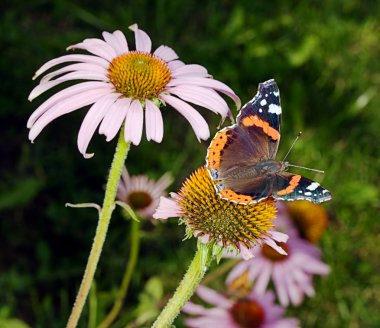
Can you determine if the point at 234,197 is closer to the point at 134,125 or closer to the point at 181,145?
the point at 134,125

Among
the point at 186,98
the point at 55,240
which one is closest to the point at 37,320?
the point at 55,240

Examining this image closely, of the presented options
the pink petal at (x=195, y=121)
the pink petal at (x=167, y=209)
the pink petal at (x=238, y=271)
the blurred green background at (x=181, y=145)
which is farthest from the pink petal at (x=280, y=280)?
the pink petal at (x=195, y=121)

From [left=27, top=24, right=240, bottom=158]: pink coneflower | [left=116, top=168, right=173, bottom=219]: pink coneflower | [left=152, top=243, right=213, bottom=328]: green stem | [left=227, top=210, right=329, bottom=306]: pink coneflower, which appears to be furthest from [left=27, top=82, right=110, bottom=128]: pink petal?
[left=227, top=210, right=329, bottom=306]: pink coneflower

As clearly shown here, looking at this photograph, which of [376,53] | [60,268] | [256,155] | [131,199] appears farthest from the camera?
[376,53]

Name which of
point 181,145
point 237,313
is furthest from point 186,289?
point 181,145

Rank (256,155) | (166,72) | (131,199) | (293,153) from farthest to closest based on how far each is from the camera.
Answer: (293,153) < (131,199) < (256,155) < (166,72)

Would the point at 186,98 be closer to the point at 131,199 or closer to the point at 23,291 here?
the point at 131,199

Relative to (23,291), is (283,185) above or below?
above
